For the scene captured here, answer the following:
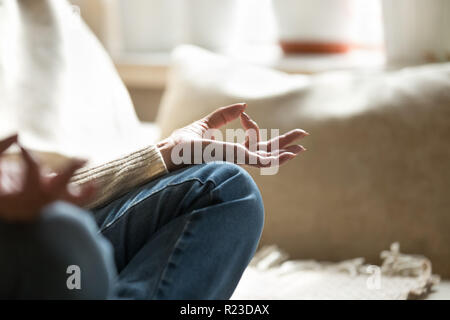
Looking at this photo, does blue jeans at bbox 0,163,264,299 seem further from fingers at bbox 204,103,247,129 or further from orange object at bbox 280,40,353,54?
orange object at bbox 280,40,353,54

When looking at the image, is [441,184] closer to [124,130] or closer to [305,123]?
[305,123]

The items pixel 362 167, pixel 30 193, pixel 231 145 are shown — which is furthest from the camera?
pixel 362 167

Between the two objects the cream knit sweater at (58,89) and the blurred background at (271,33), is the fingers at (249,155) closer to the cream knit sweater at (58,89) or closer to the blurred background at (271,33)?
the cream knit sweater at (58,89)

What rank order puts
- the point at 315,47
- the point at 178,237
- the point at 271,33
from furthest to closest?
the point at 271,33 → the point at 315,47 → the point at 178,237

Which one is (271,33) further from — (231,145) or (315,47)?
(231,145)

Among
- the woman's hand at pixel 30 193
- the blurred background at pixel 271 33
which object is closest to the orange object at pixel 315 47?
the blurred background at pixel 271 33

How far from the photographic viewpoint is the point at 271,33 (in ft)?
6.62

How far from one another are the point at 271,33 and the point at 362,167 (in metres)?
0.90

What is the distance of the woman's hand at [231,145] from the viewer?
870mm

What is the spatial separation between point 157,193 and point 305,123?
0.48 metres

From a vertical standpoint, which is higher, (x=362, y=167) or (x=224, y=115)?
(x=224, y=115)

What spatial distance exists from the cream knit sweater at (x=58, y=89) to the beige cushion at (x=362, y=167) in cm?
17

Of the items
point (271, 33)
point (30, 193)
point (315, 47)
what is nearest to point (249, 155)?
point (30, 193)
